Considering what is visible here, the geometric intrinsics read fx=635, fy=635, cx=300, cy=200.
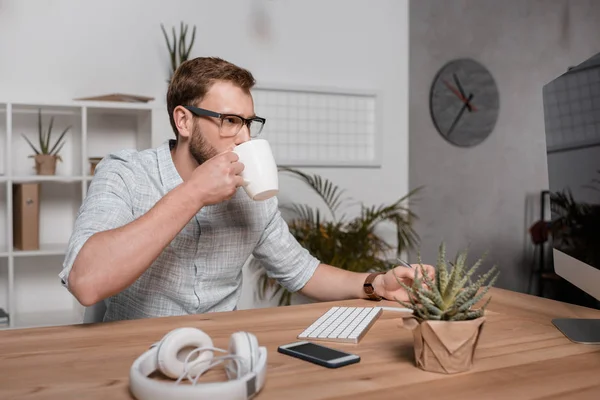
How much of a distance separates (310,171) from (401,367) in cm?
285

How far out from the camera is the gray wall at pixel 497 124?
4.27 metres

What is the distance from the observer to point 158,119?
10.1ft

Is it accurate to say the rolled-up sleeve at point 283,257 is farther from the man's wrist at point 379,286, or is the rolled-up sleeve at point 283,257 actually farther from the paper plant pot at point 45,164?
the paper plant pot at point 45,164

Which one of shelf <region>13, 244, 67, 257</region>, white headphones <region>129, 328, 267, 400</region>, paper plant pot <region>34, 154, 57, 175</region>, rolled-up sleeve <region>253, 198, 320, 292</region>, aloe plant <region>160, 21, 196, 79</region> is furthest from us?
aloe plant <region>160, 21, 196, 79</region>

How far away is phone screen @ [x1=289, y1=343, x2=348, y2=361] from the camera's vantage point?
1030mm

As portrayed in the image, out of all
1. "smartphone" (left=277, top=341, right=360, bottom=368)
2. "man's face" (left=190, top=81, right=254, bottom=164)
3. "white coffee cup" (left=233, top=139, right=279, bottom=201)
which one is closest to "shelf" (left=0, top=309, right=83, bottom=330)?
"man's face" (left=190, top=81, right=254, bottom=164)

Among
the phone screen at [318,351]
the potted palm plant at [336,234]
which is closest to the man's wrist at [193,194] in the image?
the phone screen at [318,351]

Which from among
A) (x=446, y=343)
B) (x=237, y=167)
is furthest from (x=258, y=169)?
(x=446, y=343)

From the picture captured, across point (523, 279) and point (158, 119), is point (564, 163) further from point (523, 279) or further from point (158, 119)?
point (523, 279)

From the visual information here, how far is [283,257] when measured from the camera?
184 centimetres

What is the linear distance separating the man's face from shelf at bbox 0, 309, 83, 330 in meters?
1.62

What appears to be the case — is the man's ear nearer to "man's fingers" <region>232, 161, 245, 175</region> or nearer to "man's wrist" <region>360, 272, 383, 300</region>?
"man's fingers" <region>232, 161, 245, 175</region>

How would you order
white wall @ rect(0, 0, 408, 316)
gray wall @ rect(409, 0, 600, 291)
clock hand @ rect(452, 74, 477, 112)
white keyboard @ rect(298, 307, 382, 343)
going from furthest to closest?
clock hand @ rect(452, 74, 477, 112)
gray wall @ rect(409, 0, 600, 291)
white wall @ rect(0, 0, 408, 316)
white keyboard @ rect(298, 307, 382, 343)

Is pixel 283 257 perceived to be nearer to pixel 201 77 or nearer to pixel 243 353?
pixel 201 77
